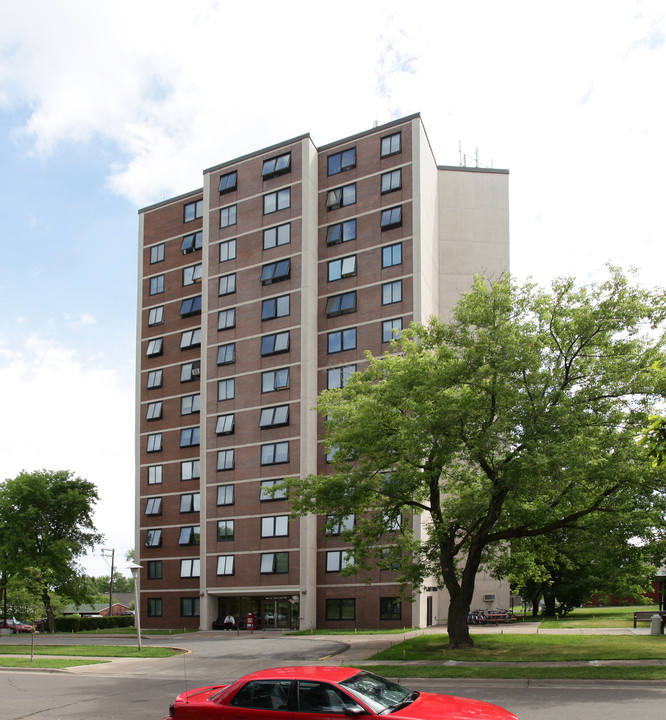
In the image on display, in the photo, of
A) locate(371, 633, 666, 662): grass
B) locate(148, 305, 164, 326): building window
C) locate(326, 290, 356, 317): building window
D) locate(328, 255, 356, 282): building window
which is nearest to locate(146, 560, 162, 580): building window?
locate(148, 305, 164, 326): building window

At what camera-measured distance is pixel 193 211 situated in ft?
191

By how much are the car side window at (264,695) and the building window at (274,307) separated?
132ft

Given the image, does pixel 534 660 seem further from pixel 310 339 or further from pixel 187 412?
pixel 187 412

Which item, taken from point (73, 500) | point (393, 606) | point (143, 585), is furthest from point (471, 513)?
point (73, 500)

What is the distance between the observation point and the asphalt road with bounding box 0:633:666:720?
14.7 m

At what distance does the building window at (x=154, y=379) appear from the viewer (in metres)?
56.6

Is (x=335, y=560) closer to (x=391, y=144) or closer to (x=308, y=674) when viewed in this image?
(x=391, y=144)

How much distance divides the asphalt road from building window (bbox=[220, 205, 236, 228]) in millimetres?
34602

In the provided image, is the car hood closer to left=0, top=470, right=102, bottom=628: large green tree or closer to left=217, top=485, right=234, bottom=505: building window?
left=217, top=485, right=234, bottom=505: building window

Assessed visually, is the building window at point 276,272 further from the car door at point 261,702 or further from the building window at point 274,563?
the car door at point 261,702

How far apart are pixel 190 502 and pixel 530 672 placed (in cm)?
3716

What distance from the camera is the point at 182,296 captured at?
56.8m

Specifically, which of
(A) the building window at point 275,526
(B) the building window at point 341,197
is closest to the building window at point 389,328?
(B) the building window at point 341,197

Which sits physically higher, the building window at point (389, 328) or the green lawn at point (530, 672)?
the building window at point (389, 328)
